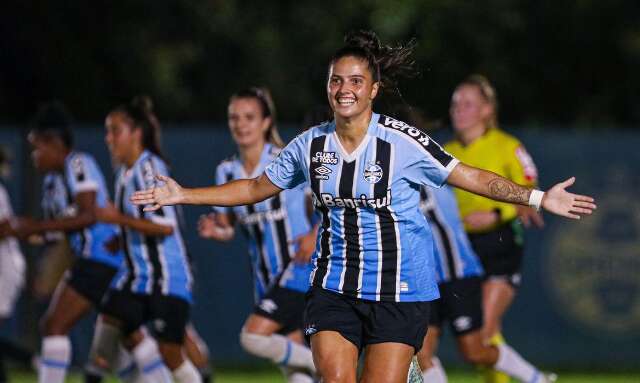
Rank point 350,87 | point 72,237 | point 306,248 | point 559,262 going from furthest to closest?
point 559,262, point 72,237, point 306,248, point 350,87

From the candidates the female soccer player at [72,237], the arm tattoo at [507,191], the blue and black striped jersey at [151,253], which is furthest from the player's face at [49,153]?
the arm tattoo at [507,191]

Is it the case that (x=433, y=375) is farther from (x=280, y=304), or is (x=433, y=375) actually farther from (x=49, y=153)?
(x=49, y=153)

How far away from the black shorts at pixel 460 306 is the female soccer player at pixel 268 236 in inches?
36.0

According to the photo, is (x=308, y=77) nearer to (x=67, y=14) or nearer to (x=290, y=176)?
(x=67, y=14)

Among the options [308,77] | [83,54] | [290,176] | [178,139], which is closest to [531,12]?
[308,77]

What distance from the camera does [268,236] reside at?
9.80m

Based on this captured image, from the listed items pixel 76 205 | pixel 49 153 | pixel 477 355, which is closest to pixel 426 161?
pixel 477 355

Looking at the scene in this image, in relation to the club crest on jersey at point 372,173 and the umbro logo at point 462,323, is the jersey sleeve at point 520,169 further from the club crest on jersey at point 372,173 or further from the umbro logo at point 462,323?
the club crest on jersey at point 372,173

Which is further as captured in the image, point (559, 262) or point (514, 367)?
point (559, 262)

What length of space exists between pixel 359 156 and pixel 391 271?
60 cm

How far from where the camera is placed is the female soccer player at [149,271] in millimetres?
9953

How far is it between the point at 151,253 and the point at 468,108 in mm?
2427

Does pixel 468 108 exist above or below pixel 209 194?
above

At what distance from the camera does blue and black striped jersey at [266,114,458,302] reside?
7.46 meters
